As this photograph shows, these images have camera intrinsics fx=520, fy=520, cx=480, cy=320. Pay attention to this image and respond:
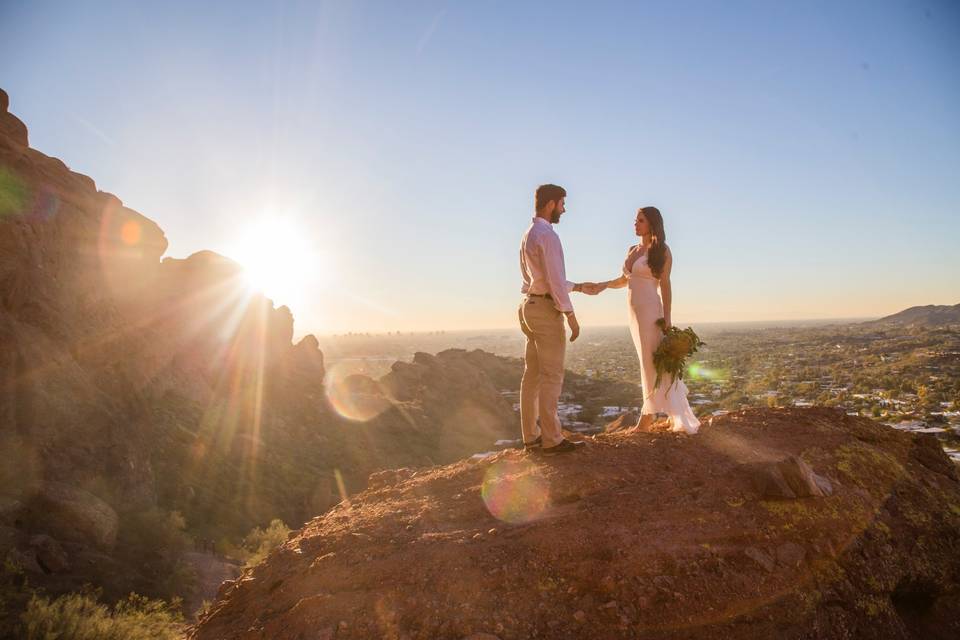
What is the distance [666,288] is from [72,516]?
43.6ft

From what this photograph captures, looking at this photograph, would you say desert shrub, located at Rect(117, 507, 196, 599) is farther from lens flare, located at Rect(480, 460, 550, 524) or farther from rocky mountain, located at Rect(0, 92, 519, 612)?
lens flare, located at Rect(480, 460, 550, 524)

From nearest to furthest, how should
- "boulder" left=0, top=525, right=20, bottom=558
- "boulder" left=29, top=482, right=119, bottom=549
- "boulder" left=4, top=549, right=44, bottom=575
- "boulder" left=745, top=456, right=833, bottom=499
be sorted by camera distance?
"boulder" left=745, top=456, right=833, bottom=499 < "boulder" left=4, top=549, right=44, bottom=575 < "boulder" left=0, top=525, right=20, bottom=558 < "boulder" left=29, top=482, right=119, bottom=549

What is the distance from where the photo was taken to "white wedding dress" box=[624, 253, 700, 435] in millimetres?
5652

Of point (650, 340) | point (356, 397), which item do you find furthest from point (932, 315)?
point (650, 340)

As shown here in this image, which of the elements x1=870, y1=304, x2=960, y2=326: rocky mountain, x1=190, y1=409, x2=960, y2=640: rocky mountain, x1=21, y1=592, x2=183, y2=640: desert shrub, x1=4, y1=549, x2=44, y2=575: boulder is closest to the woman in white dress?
x1=190, y1=409, x2=960, y2=640: rocky mountain

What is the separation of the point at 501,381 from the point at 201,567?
1530 inches

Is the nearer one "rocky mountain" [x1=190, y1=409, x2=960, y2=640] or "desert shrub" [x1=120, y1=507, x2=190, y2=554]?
"rocky mountain" [x1=190, y1=409, x2=960, y2=640]

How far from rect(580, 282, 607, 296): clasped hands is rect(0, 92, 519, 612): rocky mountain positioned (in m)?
10.5

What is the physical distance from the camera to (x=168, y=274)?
28812 millimetres

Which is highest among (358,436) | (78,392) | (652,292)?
(652,292)

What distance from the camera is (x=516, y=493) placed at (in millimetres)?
4414

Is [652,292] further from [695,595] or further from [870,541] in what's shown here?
[695,595]

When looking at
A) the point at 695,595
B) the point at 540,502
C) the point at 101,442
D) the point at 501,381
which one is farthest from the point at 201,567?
the point at 501,381

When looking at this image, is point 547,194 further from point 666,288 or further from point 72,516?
point 72,516
